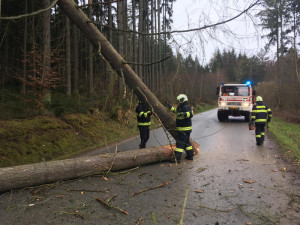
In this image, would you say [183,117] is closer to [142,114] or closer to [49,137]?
[142,114]

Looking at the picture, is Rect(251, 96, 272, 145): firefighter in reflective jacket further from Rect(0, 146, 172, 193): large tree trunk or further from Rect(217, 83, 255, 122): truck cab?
Rect(217, 83, 255, 122): truck cab

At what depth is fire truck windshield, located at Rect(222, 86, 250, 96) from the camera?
16.4 metres

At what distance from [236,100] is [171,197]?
13447 mm

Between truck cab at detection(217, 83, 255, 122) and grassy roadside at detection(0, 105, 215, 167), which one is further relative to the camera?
truck cab at detection(217, 83, 255, 122)

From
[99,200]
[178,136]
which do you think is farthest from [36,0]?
[99,200]

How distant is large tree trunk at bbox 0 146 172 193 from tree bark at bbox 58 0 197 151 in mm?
1090

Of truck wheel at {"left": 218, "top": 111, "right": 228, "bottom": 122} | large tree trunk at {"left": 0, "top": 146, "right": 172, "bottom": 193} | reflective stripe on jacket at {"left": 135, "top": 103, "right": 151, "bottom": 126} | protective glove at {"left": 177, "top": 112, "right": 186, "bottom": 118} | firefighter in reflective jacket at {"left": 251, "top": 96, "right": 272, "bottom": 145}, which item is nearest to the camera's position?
large tree trunk at {"left": 0, "top": 146, "right": 172, "bottom": 193}

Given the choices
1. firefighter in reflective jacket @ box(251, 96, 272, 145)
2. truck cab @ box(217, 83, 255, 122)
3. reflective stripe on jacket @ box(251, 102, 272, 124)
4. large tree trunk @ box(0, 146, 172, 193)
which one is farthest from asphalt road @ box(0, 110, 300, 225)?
truck cab @ box(217, 83, 255, 122)

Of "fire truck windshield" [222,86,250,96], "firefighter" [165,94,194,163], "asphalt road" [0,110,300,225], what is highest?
"fire truck windshield" [222,86,250,96]

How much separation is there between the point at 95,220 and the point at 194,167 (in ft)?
10.6

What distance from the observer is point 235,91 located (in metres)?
16.7

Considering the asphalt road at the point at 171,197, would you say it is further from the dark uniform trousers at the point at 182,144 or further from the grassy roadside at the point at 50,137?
the grassy roadside at the point at 50,137

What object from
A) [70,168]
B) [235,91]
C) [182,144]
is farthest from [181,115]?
[235,91]

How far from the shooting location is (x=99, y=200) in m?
3.87
